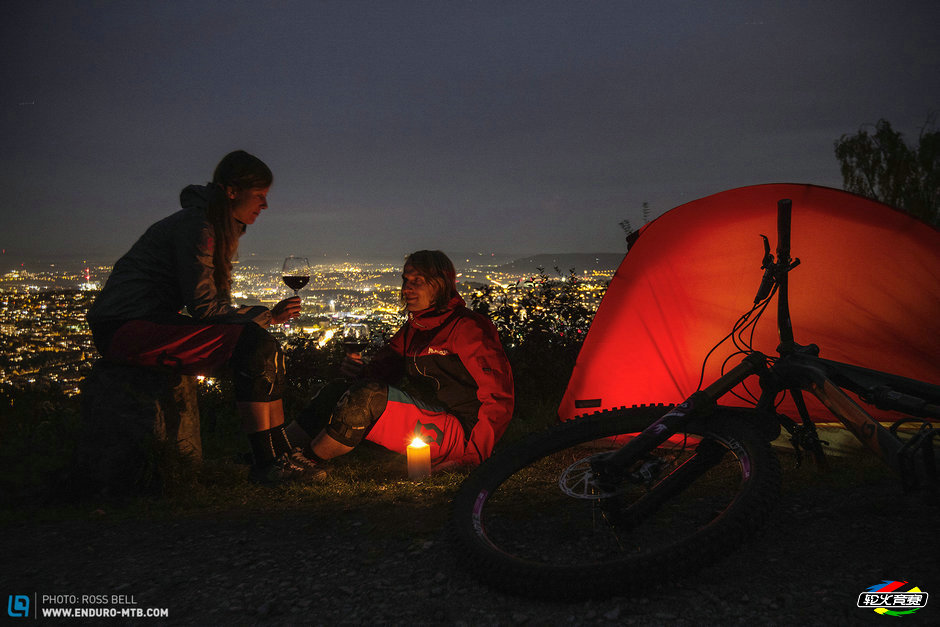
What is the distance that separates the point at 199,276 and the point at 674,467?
2.73 metres

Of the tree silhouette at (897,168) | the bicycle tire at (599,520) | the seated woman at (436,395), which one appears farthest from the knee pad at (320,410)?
the tree silhouette at (897,168)

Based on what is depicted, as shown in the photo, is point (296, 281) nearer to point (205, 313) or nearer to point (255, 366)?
point (205, 313)

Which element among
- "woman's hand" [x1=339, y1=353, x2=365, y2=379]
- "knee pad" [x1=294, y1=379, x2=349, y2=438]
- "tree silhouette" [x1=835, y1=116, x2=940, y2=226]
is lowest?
"knee pad" [x1=294, y1=379, x2=349, y2=438]

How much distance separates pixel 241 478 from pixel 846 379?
319 cm

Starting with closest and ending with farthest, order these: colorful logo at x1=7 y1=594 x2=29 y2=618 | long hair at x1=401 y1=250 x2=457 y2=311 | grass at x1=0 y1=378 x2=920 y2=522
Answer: colorful logo at x1=7 y1=594 x2=29 y2=618 → grass at x1=0 y1=378 x2=920 y2=522 → long hair at x1=401 y1=250 x2=457 y2=311

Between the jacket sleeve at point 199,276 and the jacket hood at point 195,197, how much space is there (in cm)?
21

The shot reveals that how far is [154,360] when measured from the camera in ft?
10.5

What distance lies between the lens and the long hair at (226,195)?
133 inches

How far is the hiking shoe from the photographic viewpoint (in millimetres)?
3328

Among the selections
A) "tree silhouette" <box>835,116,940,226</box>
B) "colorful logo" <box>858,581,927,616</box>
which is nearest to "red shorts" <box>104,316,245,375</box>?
"colorful logo" <box>858,581,927,616</box>

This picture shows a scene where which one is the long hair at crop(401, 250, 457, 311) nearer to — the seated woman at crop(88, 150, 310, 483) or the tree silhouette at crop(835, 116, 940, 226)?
the seated woman at crop(88, 150, 310, 483)

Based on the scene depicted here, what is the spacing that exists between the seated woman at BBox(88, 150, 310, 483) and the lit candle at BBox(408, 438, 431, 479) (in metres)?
0.63

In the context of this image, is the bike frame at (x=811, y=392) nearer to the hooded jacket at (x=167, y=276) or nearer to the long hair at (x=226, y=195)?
the hooded jacket at (x=167, y=276)

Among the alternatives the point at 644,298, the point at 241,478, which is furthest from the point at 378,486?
the point at 644,298
